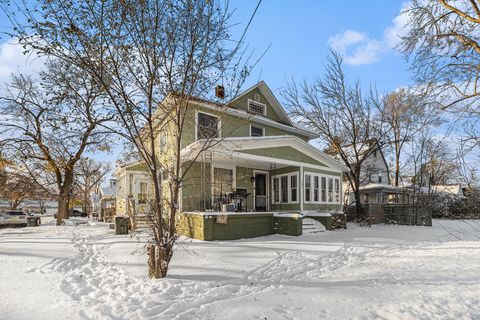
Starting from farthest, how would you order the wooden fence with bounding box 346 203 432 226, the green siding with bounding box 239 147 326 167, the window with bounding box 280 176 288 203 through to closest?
the wooden fence with bounding box 346 203 432 226, the window with bounding box 280 176 288 203, the green siding with bounding box 239 147 326 167

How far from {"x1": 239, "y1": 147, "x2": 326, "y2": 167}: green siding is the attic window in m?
4.07

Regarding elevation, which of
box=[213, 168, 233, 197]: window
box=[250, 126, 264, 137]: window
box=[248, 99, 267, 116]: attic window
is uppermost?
box=[248, 99, 267, 116]: attic window

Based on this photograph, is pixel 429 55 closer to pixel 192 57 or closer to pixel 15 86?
pixel 192 57

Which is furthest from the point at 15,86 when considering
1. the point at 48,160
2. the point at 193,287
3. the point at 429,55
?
the point at 429,55

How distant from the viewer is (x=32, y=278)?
5406mm

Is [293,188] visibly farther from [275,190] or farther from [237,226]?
[237,226]

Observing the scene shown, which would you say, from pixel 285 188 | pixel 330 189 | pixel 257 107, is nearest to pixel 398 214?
pixel 330 189

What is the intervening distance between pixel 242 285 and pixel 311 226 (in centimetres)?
907

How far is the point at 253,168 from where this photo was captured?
15.8 meters

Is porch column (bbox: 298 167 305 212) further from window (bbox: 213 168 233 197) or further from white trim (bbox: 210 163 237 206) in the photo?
window (bbox: 213 168 233 197)

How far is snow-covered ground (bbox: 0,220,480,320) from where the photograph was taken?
13.4 ft

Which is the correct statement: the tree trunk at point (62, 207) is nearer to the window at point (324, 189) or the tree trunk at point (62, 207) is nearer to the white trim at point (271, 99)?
the white trim at point (271, 99)

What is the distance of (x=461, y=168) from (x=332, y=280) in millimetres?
3863

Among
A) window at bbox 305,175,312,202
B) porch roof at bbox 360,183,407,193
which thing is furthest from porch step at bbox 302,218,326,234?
porch roof at bbox 360,183,407,193
